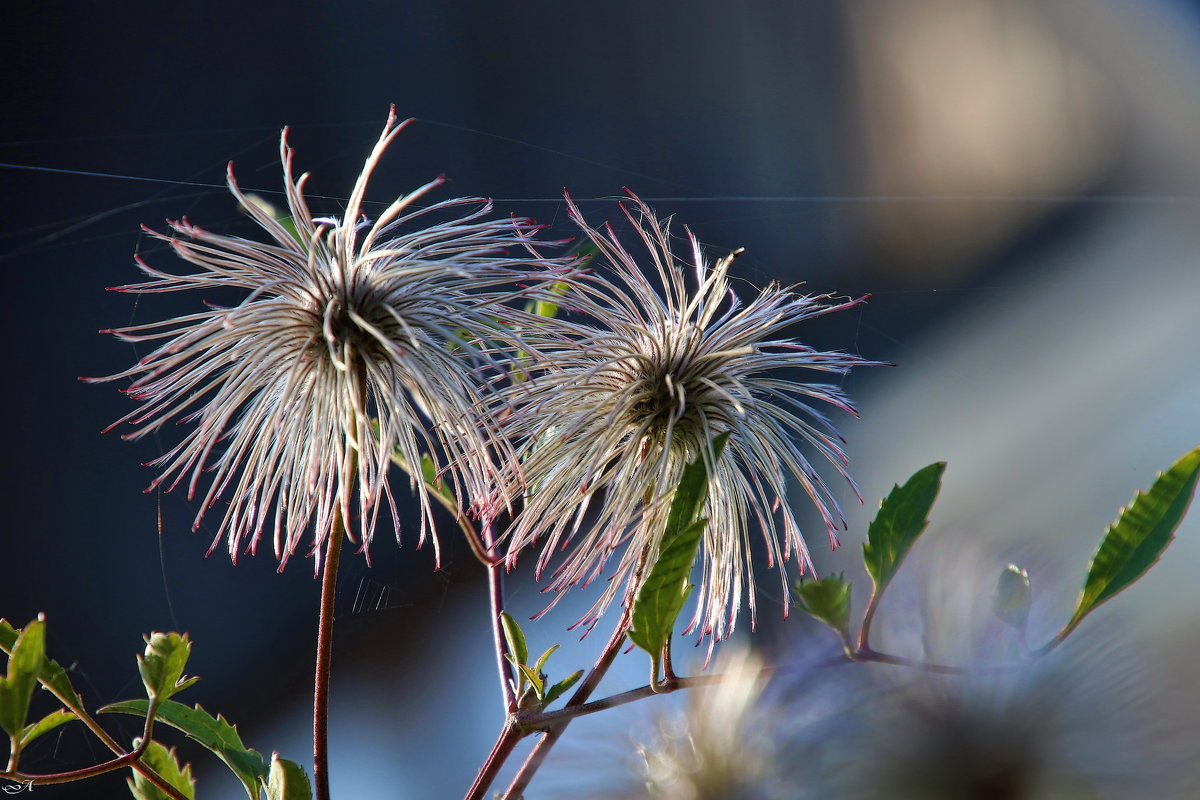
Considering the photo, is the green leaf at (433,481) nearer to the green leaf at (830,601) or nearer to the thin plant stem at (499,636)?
the thin plant stem at (499,636)

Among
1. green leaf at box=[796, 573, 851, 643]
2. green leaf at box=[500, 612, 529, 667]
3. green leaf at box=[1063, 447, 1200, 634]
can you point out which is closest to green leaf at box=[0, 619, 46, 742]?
green leaf at box=[500, 612, 529, 667]

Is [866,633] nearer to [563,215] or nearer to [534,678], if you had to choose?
[534,678]

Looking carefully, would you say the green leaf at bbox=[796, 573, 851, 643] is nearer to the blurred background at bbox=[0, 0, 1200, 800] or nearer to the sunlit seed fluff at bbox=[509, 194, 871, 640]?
the sunlit seed fluff at bbox=[509, 194, 871, 640]

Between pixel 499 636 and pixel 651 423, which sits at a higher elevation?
pixel 651 423

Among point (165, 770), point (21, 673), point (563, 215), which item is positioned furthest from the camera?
point (563, 215)

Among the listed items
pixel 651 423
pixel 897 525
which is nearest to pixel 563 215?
pixel 651 423

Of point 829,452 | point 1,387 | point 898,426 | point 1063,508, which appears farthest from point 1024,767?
point 1,387

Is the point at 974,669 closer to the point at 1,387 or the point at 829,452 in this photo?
the point at 829,452
